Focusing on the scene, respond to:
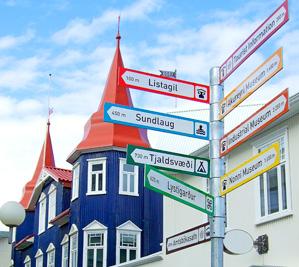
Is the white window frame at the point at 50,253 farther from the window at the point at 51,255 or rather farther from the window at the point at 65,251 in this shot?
the window at the point at 65,251

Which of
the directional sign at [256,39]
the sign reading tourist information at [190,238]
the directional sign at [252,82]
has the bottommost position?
the sign reading tourist information at [190,238]

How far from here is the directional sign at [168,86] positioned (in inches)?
349

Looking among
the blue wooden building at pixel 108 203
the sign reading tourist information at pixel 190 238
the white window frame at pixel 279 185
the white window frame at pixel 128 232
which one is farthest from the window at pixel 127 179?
the sign reading tourist information at pixel 190 238

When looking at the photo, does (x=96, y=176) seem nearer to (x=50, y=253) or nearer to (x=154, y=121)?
(x=50, y=253)

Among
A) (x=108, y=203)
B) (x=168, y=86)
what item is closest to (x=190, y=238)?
(x=168, y=86)

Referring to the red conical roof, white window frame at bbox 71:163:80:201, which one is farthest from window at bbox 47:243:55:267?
the red conical roof

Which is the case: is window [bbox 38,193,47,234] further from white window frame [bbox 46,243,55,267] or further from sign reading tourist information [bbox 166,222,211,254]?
sign reading tourist information [bbox 166,222,211,254]

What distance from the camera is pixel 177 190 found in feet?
28.1

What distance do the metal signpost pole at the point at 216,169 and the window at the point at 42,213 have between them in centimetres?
2820

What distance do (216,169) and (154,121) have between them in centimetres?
98

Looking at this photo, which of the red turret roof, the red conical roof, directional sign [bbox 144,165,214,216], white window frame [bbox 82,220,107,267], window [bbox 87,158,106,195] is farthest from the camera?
the red conical roof

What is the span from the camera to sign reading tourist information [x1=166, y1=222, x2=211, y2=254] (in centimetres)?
860

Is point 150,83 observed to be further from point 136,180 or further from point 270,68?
point 136,180

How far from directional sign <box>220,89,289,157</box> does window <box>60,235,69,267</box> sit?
77.9ft
